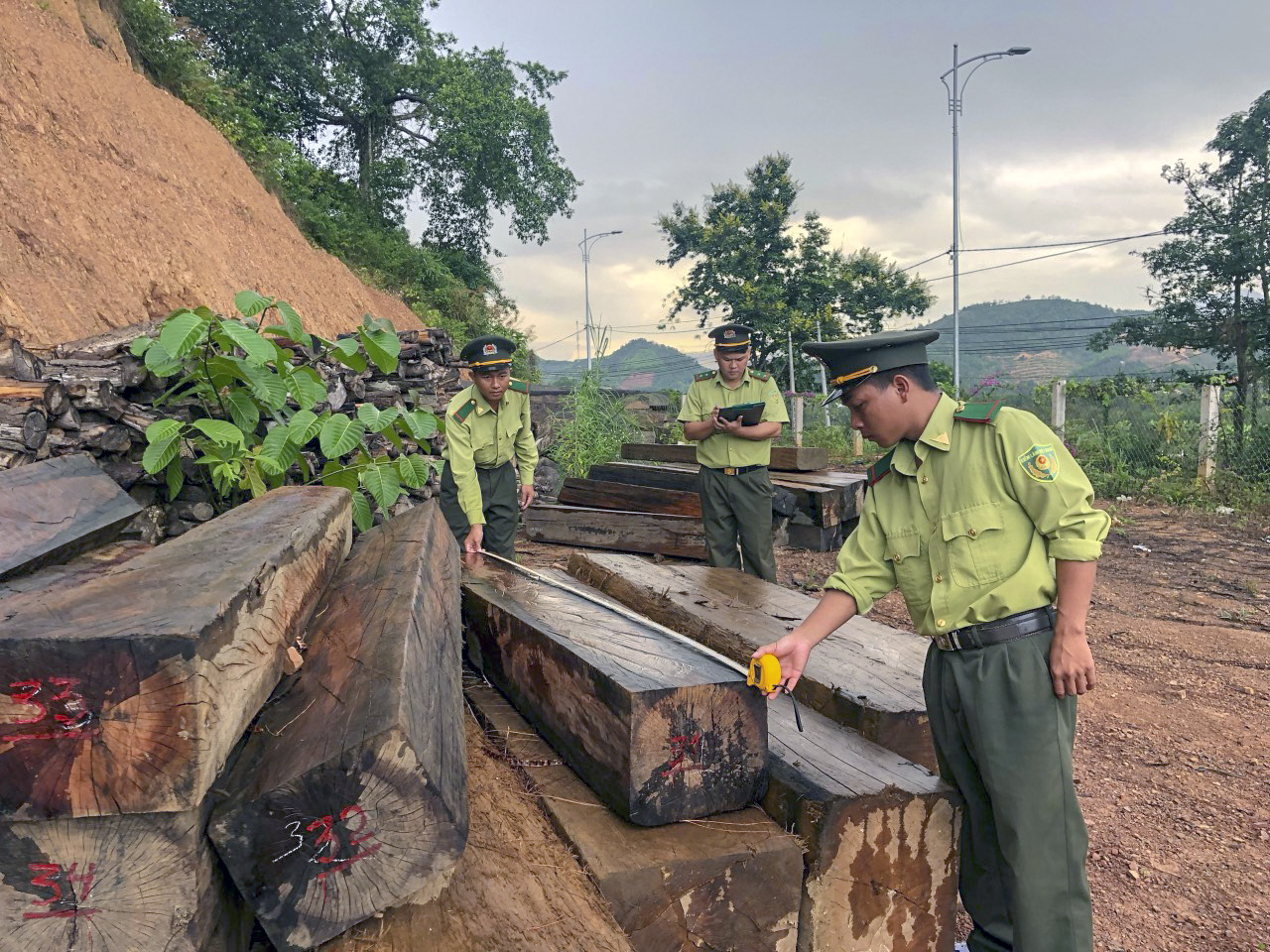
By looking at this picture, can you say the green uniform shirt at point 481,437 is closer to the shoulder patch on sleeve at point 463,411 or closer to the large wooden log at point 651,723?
the shoulder patch on sleeve at point 463,411

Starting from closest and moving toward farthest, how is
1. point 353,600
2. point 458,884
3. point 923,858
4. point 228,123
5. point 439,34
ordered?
point 458,884 < point 923,858 < point 353,600 < point 228,123 < point 439,34

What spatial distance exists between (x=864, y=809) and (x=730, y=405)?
3683 millimetres

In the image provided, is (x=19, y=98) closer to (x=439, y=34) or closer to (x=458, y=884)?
(x=458, y=884)

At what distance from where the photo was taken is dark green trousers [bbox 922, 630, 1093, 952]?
1729mm

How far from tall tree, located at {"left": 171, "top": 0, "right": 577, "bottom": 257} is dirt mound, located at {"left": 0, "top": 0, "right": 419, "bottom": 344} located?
8.78m

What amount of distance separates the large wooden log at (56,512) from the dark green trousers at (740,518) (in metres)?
3.31

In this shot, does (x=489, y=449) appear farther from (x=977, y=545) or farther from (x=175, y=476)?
(x=977, y=545)

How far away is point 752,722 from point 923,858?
1.81ft

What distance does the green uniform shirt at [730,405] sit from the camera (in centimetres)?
497

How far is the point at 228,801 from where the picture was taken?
1.17m

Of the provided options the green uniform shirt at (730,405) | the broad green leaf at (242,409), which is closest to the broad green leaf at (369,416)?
the broad green leaf at (242,409)

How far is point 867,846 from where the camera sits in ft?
5.54

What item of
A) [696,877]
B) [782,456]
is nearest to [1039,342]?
[782,456]

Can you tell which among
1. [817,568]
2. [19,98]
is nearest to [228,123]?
[19,98]
